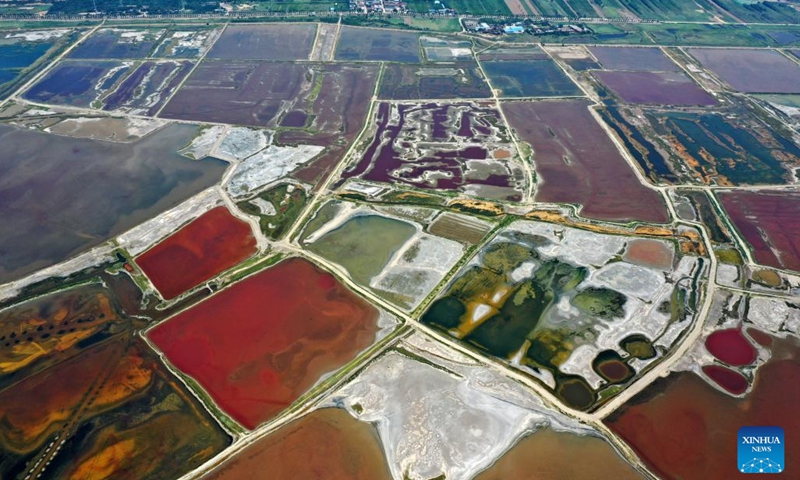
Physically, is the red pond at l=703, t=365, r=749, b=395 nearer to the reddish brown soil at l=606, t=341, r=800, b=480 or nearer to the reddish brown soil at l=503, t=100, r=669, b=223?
the reddish brown soil at l=606, t=341, r=800, b=480

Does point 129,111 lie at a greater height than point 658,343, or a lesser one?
greater

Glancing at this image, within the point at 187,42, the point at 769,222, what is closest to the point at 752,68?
the point at 769,222

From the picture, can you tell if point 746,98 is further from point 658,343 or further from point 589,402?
point 589,402


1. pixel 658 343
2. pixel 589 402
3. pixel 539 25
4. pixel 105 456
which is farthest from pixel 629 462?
pixel 539 25

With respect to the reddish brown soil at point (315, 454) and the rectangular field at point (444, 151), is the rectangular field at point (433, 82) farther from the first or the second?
the reddish brown soil at point (315, 454)

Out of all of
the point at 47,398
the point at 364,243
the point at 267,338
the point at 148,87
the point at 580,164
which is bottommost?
the point at 47,398

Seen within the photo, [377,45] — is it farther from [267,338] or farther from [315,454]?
[315,454]

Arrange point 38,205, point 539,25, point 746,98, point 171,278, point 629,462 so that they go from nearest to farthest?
1. point 629,462
2. point 171,278
3. point 38,205
4. point 746,98
5. point 539,25
